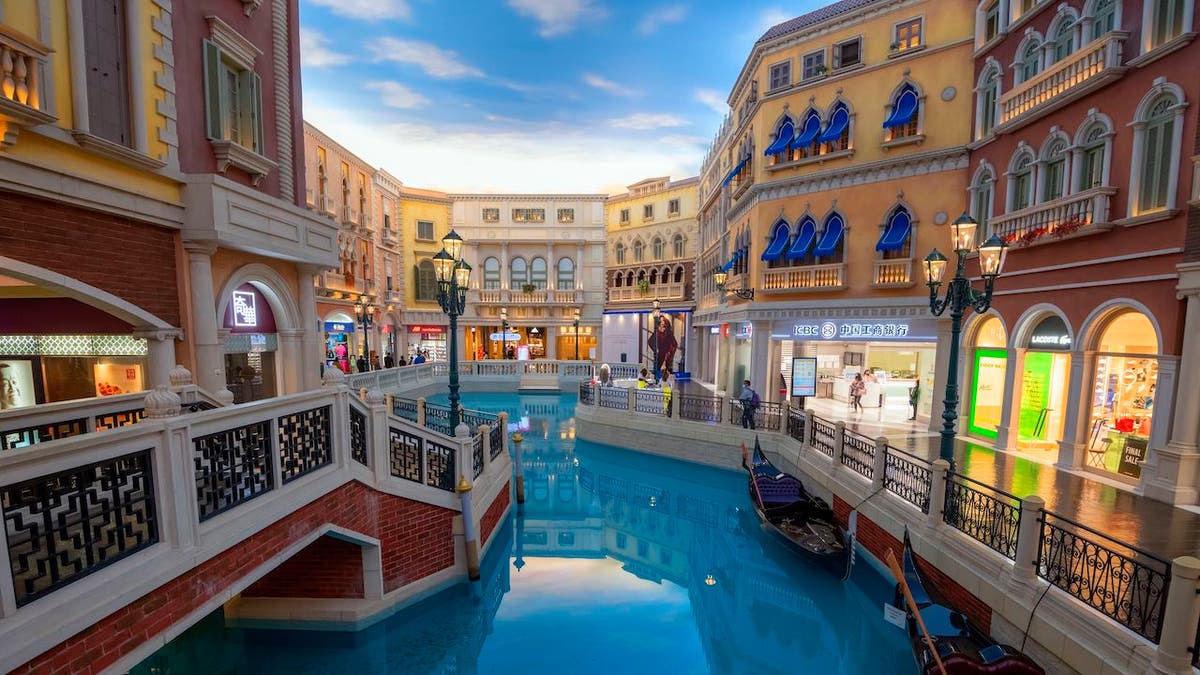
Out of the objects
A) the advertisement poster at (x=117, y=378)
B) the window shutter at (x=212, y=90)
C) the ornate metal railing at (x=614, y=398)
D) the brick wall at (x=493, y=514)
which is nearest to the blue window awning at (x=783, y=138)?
the ornate metal railing at (x=614, y=398)

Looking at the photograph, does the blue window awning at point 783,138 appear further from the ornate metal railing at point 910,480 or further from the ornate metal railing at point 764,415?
the ornate metal railing at point 910,480

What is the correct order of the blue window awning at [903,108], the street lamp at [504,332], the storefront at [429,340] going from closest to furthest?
the blue window awning at [903,108] < the street lamp at [504,332] < the storefront at [429,340]

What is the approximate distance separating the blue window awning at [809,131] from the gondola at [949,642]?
39.0ft

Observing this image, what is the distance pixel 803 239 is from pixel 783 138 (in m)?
3.28

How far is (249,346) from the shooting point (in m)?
8.71

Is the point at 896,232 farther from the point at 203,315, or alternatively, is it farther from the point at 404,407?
the point at 203,315

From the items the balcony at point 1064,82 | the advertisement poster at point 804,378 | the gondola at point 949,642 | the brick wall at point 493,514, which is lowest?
the brick wall at point 493,514

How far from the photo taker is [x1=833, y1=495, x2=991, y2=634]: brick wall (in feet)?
18.7

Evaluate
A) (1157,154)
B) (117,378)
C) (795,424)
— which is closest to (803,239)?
(795,424)

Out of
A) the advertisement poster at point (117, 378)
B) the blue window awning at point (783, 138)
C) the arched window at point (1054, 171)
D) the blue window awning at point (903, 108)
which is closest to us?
the advertisement poster at point (117, 378)

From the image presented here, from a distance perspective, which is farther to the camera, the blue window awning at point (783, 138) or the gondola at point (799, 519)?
the blue window awning at point (783, 138)

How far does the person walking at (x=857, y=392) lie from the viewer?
1427 centimetres

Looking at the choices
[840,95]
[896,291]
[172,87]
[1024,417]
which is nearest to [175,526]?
[172,87]

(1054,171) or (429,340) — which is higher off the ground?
(1054,171)
